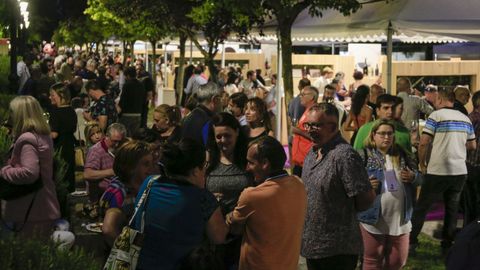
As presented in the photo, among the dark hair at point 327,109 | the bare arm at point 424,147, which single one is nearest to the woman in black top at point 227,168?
the dark hair at point 327,109

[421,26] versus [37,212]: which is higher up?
[421,26]

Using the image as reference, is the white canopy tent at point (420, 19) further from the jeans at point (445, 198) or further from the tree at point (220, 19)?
the jeans at point (445, 198)

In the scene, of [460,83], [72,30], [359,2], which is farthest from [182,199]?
[72,30]

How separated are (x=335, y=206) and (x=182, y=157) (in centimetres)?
168

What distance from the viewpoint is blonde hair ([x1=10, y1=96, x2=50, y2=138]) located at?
730 centimetres

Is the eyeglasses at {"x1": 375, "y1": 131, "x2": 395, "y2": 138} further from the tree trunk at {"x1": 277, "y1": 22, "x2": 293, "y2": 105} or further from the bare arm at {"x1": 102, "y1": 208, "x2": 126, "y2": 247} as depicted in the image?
the tree trunk at {"x1": 277, "y1": 22, "x2": 293, "y2": 105}

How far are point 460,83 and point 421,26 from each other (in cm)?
570

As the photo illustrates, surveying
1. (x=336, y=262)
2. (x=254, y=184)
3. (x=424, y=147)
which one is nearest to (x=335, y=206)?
(x=336, y=262)

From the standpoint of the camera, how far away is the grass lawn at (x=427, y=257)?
974 centimetres

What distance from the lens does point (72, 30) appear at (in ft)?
186

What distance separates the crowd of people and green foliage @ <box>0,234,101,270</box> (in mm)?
448

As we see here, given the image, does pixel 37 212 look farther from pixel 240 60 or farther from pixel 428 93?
pixel 240 60

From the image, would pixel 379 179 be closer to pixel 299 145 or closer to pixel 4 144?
pixel 299 145

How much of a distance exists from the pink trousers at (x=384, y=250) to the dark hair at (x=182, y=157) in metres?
3.15
